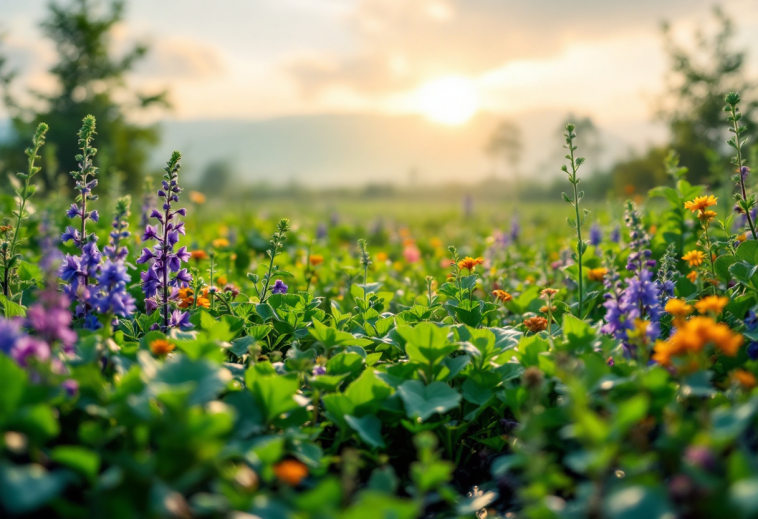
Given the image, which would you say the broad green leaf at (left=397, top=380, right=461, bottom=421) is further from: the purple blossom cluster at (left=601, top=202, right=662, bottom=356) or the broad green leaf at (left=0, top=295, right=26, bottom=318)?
the broad green leaf at (left=0, top=295, right=26, bottom=318)

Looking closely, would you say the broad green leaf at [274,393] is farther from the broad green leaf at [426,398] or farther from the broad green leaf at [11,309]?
the broad green leaf at [11,309]

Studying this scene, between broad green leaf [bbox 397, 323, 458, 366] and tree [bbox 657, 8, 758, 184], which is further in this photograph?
tree [bbox 657, 8, 758, 184]

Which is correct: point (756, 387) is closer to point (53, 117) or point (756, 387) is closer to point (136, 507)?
point (136, 507)

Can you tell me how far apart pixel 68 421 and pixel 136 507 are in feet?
1.97

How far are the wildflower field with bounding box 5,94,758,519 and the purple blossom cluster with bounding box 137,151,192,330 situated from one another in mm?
16

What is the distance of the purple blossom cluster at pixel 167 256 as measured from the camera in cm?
285

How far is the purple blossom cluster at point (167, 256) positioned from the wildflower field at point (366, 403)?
0.02 meters

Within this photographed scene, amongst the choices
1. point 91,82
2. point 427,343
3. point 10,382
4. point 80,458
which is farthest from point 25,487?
point 91,82

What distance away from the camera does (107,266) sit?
240 centimetres

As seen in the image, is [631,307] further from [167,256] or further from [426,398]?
[167,256]

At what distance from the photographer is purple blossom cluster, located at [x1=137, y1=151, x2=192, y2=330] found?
285cm

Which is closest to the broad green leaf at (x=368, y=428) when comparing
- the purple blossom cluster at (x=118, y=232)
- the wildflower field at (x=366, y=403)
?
the wildflower field at (x=366, y=403)

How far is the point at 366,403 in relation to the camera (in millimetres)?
2350

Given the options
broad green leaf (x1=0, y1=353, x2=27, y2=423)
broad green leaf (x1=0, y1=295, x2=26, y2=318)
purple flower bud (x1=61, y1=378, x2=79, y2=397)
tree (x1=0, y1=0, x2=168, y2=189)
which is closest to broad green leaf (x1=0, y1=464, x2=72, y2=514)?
broad green leaf (x1=0, y1=353, x2=27, y2=423)
